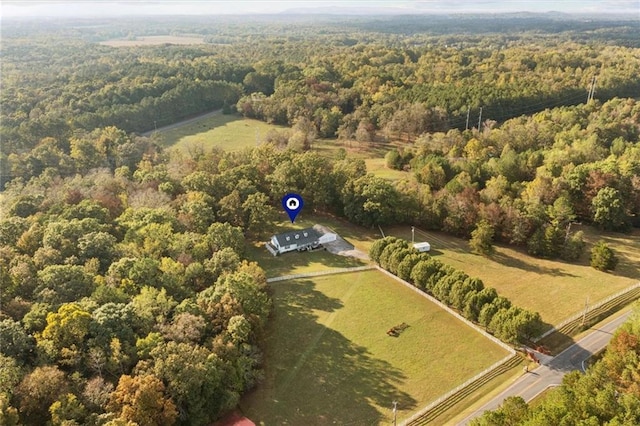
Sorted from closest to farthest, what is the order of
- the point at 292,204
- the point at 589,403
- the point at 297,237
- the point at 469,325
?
the point at 589,403 → the point at 469,325 → the point at 297,237 → the point at 292,204

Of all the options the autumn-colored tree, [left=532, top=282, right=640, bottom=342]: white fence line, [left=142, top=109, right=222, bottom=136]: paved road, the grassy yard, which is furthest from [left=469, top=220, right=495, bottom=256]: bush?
[left=142, top=109, right=222, bottom=136]: paved road

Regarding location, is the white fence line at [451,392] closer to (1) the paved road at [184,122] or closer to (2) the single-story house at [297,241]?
(2) the single-story house at [297,241]

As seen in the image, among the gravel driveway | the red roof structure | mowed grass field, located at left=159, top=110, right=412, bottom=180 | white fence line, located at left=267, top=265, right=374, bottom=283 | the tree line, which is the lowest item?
the red roof structure

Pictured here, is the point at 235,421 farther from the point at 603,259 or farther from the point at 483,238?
the point at 603,259

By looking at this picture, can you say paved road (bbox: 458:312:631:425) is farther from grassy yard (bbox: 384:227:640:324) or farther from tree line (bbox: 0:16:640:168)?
tree line (bbox: 0:16:640:168)

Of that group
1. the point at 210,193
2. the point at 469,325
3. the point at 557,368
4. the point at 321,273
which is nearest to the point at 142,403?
→ the point at 321,273

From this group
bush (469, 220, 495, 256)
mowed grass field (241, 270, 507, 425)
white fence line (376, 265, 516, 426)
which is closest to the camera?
white fence line (376, 265, 516, 426)

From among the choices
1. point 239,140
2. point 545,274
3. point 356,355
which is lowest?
point 356,355

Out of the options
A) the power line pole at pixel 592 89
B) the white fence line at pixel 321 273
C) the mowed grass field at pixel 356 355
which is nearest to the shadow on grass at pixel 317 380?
the mowed grass field at pixel 356 355
